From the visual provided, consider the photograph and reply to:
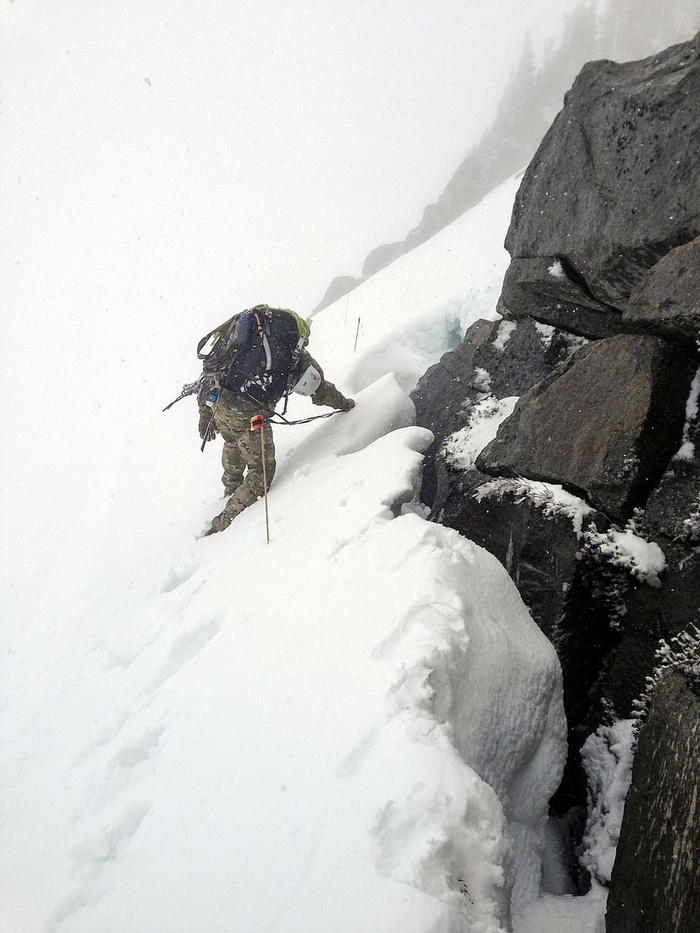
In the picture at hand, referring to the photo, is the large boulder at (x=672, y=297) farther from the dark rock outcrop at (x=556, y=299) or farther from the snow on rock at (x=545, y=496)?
the snow on rock at (x=545, y=496)

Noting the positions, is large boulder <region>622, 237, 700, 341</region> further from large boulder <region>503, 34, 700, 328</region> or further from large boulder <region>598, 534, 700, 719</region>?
large boulder <region>598, 534, 700, 719</region>

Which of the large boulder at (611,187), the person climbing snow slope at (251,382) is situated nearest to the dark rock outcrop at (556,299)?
the large boulder at (611,187)

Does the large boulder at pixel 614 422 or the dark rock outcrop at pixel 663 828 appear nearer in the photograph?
the dark rock outcrop at pixel 663 828

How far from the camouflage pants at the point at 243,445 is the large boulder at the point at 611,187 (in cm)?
349

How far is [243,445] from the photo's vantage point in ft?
22.3

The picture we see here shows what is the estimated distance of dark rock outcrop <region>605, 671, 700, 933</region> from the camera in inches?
86.9

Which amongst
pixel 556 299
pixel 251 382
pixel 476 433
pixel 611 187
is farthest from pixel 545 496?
pixel 251 382

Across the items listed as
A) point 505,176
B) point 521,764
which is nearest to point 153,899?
point 521,764


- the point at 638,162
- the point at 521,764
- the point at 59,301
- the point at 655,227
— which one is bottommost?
the point at 521,764

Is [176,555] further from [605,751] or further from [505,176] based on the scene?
[505,176]

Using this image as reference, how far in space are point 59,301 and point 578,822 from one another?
10632 centimetres

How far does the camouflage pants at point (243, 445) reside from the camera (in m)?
6.52

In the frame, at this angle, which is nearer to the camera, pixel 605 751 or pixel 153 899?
pixel 153 899

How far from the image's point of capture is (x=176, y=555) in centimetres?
691
